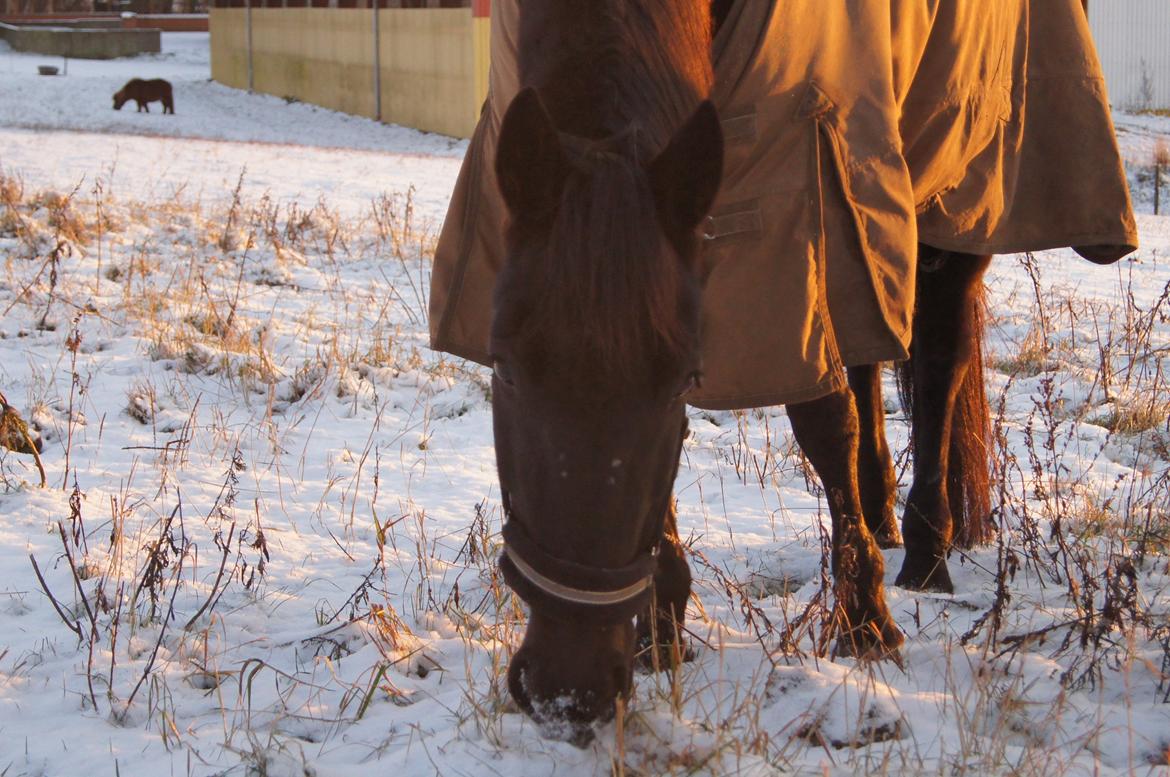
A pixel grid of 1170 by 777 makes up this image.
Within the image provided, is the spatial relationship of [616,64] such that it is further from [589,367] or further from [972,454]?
[972,454]

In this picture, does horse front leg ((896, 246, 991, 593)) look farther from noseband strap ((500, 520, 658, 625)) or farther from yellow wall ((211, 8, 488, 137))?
yellow wall ((211, 8, 488, 137))

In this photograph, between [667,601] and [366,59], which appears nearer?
[667,601]

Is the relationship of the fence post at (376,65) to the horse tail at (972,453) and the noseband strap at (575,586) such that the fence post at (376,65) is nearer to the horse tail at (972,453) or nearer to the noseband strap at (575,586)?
the horse tail at (972,453)

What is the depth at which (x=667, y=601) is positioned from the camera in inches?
114

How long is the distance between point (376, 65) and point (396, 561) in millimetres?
19093

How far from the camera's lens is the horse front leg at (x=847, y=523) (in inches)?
115

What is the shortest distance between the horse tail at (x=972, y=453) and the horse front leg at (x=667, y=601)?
1.45 metres

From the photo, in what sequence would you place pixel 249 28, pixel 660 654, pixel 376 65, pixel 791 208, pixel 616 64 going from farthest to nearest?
1. pixel 249 28
2. pixel 376 65
3. pixel 660 654
4. pixel 791 208
5. pixel 616 64

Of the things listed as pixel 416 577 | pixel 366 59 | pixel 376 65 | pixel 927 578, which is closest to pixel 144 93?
pixel 366 59

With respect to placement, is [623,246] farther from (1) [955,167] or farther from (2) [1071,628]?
(1) [955,167]

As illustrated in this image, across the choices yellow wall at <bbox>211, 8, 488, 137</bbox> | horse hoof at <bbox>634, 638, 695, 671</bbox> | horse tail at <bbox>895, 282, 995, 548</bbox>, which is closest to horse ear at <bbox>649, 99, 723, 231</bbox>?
horse hoof at <bbox>634, 638, 695, 671</bbox>

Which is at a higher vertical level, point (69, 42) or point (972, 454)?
point (69, 42)

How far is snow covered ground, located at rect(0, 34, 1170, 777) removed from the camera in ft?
8.04

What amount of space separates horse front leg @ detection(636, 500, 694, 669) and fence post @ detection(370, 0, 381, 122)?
775 inches
